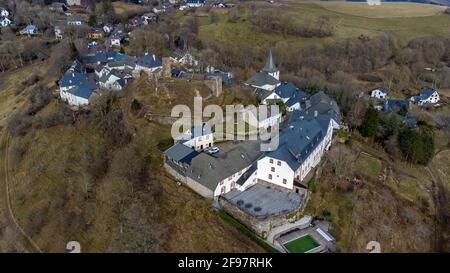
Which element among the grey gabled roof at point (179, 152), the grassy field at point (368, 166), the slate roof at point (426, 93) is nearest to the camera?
the grey gabled roof at point (179, 152)

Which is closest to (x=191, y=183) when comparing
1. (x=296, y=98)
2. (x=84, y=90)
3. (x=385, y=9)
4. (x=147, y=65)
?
(x=296, y=98)

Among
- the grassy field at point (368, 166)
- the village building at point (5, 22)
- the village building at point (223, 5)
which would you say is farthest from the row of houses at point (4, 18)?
the grassy field at point (368, 166)

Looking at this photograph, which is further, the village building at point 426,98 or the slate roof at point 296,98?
the village building at point 426,98

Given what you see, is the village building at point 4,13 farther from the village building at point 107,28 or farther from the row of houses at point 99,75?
the row of houses at point 99,75

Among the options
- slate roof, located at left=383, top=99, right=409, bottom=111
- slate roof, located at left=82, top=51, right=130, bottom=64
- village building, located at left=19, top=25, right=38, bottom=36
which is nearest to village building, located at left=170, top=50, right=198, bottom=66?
slate roof, located at left=82, top=51, right=130, bottom=64

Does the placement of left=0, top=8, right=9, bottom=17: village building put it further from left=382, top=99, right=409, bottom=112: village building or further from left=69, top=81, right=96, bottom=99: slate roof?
left=382, top=99, right=409, bottom=112: village building
